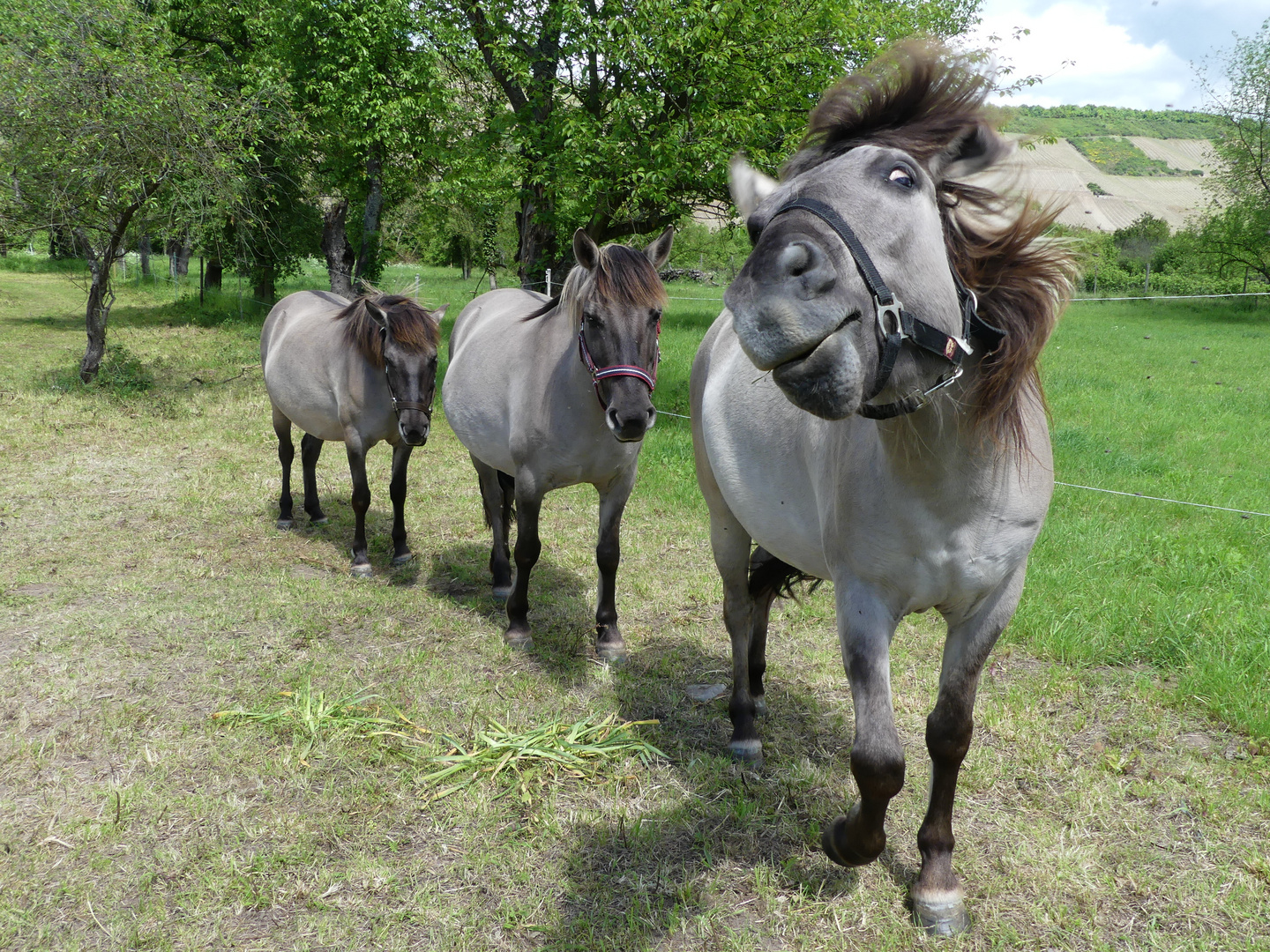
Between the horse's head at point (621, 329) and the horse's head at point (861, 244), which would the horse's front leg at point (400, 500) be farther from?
the horse's head at point (861, 244)

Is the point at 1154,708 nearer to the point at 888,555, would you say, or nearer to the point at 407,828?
the point at 888,555

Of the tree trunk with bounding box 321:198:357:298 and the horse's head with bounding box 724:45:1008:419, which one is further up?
the tree trunk with bounding box 321:198:357:298

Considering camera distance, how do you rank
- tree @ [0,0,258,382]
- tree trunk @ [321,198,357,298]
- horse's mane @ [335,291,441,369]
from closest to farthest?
horse's mane @ [335,291,441,369] → tree @ [0,0,258,382] → tree trunk @ [321,198,357,298]

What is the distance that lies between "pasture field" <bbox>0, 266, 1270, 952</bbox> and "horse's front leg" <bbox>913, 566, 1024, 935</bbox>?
11 cm

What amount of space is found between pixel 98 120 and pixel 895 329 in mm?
11371

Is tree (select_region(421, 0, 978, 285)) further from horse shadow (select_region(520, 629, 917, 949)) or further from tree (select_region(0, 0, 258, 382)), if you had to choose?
horse shadow (select_region(520, 629, 917, 949))

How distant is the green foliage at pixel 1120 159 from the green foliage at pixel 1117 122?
443cm

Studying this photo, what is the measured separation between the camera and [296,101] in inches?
580

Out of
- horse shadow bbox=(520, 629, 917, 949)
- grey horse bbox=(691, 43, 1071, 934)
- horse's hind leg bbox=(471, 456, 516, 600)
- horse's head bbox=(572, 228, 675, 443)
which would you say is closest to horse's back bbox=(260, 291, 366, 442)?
horse's hind leg bbox=(471, 456, 516, 600)

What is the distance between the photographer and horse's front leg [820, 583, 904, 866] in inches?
85.1

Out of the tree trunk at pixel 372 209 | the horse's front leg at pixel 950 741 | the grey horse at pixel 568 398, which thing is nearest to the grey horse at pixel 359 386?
the grey horse at pixel 568 398

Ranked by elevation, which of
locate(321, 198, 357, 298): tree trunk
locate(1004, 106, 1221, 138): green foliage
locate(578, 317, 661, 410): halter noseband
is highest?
locate(1004, 106, 1221, 138): green foliage

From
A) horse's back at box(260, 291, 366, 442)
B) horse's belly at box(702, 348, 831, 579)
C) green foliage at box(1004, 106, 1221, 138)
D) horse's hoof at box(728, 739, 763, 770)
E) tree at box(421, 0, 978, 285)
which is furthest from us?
green foliage at box(1004, 106, 1221, 138)

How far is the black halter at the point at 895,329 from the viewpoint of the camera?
1.54 meters
